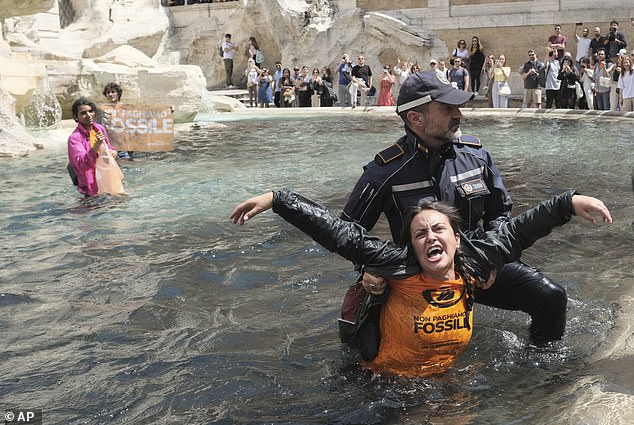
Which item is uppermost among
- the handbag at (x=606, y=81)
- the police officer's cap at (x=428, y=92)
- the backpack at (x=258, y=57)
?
the backpack at (x=258, y=57)

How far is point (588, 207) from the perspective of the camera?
125 inches

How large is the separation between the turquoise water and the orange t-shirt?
4.0 inches

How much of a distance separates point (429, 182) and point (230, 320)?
1794 millimetres

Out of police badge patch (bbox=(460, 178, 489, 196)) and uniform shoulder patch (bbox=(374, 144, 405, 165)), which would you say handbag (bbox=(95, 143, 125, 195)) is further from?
police badge patch (bbox=(460, 178, 489, 196))

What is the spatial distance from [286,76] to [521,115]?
814 cm

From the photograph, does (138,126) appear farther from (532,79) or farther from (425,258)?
(532,79)

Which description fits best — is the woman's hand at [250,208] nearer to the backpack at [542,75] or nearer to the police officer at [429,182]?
the police officer at [429,182]

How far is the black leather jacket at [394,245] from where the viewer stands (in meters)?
3.30

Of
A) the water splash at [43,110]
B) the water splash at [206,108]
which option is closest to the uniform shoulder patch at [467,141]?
the water splash at [43,110]

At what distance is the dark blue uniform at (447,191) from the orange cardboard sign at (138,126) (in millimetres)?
7596

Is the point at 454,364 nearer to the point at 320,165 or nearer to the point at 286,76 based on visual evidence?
the point at 320,165

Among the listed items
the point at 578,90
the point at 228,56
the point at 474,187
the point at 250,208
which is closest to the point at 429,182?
the point at 474,187

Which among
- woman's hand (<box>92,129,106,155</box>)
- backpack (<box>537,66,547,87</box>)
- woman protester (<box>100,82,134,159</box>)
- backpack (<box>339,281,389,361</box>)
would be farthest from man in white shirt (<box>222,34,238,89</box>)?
backpack (<box>339,281,389,361</box>)

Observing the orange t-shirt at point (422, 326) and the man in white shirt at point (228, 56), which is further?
the man in white shirt at point (228, 56)
